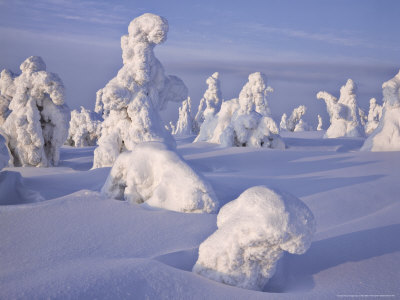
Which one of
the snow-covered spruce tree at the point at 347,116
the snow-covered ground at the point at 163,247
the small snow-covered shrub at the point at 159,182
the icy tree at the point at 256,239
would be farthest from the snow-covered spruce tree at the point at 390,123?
the icy tree at the point at 256,239

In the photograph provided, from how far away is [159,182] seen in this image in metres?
4.79

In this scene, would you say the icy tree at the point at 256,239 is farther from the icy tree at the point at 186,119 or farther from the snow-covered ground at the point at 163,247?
the icy tree at the point at 186,119

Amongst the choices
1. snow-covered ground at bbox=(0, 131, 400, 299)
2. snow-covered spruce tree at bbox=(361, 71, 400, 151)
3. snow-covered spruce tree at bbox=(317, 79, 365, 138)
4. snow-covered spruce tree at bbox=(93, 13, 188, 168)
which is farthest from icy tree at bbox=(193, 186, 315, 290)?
snow-covered spruce tree at bbox=(317, 79, 365, 138)

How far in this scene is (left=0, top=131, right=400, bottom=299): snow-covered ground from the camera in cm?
232

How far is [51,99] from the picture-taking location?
10164 millimetres

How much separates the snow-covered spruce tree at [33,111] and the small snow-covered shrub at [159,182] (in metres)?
5.24

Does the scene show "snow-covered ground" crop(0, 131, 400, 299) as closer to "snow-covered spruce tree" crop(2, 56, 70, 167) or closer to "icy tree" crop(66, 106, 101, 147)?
"snow-covered spruce tree" crop(2, 56, 70, 167)

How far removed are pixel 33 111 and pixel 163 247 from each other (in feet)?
25.4

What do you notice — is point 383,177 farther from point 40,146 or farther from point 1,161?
point 40,146

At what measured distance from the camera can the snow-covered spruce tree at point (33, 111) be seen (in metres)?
9.54

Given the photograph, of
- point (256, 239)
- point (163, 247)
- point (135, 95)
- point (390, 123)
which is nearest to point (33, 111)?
point (135, 95)

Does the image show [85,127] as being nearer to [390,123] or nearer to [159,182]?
[390,123]

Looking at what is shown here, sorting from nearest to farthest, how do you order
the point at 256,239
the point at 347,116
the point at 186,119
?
the point at 256,239 → the point at 347,116 → the point at 186,119

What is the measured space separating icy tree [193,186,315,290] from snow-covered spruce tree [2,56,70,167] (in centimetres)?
797
